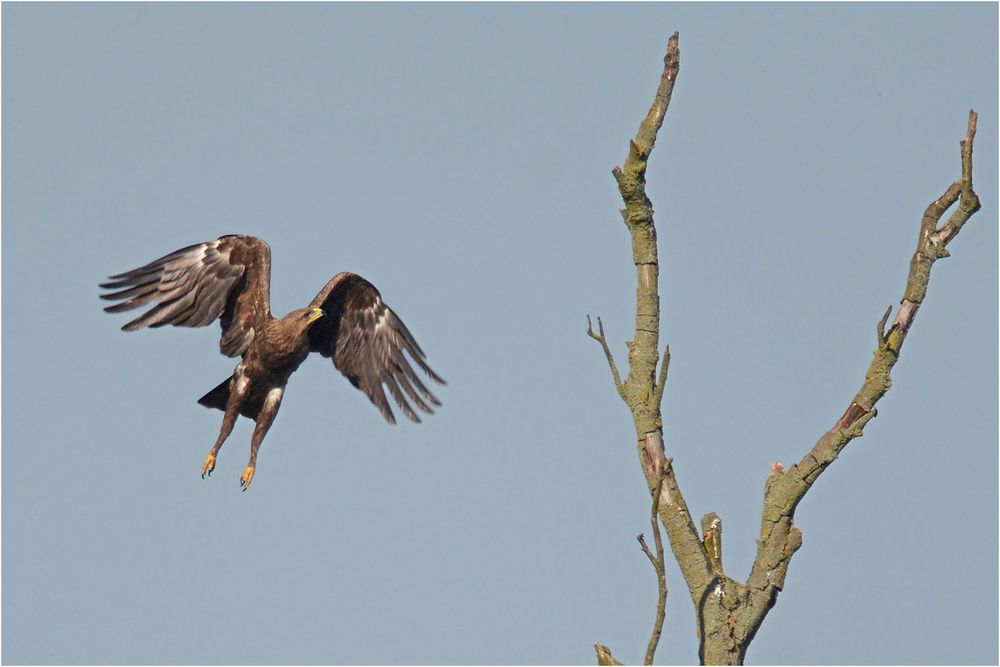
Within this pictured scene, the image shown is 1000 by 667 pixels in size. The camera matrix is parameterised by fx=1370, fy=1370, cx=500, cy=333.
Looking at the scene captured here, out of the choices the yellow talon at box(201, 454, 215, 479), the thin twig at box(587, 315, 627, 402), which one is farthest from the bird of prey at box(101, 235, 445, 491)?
the thin twig at box(587, 315, 627, 402)

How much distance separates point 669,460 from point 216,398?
6.04m

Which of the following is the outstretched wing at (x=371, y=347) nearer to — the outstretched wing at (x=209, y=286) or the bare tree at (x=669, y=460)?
the outstretched wing at (x=209, y=286)

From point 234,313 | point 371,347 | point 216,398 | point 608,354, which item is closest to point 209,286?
point 234,313

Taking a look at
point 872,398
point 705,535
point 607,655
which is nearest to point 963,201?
point 872,398

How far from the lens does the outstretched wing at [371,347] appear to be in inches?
500

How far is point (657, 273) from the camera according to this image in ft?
24.9

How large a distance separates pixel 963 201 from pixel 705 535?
7.48 feet

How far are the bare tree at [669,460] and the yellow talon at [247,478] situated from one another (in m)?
4.94

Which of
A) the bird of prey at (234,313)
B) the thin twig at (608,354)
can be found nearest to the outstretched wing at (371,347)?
the bird of prey at (234,313)

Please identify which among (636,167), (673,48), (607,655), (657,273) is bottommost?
(607,655)

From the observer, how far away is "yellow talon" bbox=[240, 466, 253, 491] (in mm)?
11508

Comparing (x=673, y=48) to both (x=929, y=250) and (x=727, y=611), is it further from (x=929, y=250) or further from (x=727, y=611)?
(x=727, y=611)

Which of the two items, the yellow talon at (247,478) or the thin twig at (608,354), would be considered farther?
the yellow talon at (247,478)

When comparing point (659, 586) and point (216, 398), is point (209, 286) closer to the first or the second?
point (216, 398)
